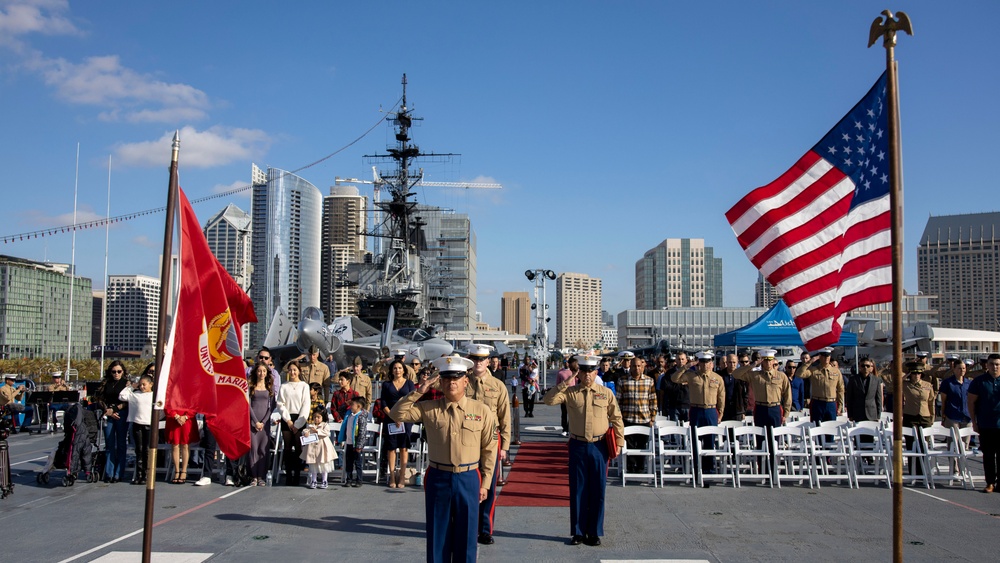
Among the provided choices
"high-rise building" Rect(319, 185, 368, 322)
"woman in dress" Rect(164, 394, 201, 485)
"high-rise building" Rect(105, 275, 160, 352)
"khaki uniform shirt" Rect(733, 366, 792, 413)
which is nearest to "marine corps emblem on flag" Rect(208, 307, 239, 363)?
"woman in dress" Rect(164, 394, 201, 485)

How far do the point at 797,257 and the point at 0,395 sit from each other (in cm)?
1593

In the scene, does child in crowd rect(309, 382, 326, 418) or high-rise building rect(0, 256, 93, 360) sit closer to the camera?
child in crowd rect(309, 382, 326, 418)

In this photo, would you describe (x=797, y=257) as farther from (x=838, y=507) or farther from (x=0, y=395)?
(x=0, y=395)

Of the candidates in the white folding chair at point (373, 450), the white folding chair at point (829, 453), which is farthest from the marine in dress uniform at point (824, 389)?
the white folding chair at point (373, 450)

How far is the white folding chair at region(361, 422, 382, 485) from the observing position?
1052 cm

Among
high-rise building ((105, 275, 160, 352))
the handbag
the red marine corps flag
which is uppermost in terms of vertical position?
high-rise building ((105, 275, 160, 352))

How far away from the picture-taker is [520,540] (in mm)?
7215

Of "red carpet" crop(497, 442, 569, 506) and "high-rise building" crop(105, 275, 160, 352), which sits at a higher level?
"high-rise building" crop(105, 275, 160, 352)

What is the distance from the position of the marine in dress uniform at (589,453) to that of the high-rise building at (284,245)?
13051cm

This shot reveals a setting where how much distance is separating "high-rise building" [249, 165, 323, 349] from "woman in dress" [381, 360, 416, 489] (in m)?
127

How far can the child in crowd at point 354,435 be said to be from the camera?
10203 millimetres

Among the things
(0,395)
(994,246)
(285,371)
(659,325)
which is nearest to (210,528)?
(285,371)

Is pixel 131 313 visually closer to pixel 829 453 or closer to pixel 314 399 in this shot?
pixel 314 399

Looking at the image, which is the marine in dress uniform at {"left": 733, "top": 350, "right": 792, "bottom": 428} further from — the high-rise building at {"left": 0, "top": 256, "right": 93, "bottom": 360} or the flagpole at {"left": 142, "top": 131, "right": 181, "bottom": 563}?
the high-rise building at {"left": 0, "top": 256, "right": 93, "bottom": 360}
